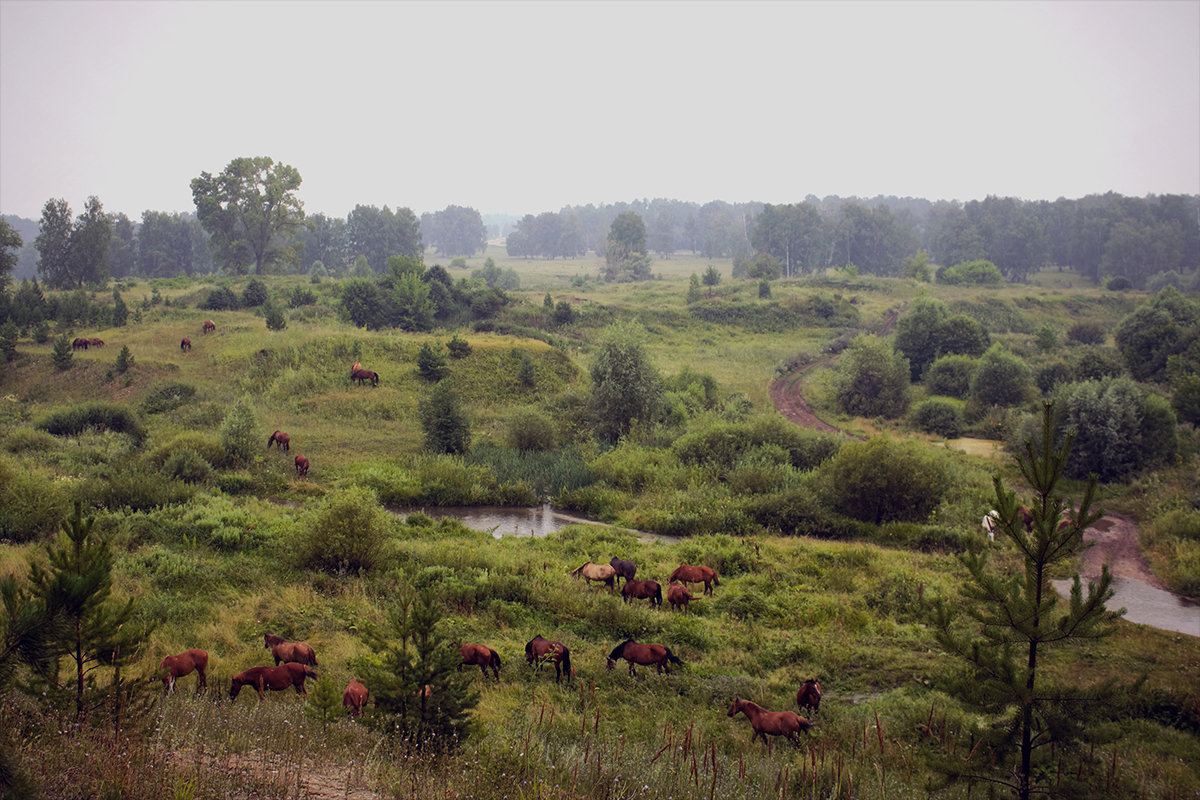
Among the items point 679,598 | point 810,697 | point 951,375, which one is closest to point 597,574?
point 679,598

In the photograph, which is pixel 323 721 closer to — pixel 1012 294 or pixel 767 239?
pixel 1012 294

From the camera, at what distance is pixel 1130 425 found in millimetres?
24906

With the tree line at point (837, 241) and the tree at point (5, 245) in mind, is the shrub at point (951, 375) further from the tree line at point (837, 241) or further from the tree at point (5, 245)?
the tree at point (5, 245)

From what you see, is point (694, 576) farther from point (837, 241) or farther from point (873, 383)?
point (837, 241)

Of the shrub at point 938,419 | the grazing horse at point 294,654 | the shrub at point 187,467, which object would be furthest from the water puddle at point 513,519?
the shrub at point 938,419

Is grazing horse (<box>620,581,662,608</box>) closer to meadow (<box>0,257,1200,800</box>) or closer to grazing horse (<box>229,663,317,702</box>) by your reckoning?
meadow (<box>0,257,1200,800</box>)

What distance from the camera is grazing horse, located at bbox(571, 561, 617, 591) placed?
1436cm

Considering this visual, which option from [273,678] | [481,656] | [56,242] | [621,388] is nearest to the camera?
[273,678]

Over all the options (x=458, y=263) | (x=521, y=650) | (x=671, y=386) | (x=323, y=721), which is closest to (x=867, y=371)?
(x=671, y=386)

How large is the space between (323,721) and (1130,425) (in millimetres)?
27908

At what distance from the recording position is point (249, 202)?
65375 millimetres

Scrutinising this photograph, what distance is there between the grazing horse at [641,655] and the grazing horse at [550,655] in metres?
0.69

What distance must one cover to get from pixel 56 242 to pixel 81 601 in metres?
74.3

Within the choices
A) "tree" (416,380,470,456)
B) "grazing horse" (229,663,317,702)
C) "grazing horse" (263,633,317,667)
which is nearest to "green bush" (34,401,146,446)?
"tree" (416,380,470,456)
